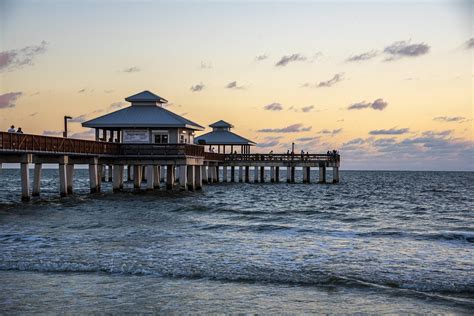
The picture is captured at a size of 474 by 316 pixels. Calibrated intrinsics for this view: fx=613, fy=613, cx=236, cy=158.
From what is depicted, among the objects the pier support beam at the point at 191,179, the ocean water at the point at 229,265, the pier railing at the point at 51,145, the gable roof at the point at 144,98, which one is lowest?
the ocean water at the point at 229,265

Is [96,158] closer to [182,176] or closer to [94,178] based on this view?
[94,178]

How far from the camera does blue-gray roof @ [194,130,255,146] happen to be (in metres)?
72.5

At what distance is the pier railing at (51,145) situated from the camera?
99.5 ft

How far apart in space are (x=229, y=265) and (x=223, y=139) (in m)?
58.4

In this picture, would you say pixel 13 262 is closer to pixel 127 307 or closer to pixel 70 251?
pixel 70 251

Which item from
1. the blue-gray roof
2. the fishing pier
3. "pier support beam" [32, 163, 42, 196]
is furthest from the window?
the blue-gray roof

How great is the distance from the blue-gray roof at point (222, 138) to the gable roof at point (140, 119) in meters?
21.1

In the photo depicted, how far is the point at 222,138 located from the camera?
7362 cm

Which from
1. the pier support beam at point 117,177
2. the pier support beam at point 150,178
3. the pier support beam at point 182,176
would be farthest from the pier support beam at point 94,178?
the pier support beam at point 182,176

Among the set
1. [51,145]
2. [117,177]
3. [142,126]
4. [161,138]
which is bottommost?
[117,177]

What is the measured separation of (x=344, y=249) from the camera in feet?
60.7

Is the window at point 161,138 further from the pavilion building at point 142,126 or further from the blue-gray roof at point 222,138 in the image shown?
the blue-gray roof at point 222,138

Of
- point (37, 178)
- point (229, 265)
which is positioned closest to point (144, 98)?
point (37, 178)

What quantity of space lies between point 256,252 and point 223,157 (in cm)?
5230
